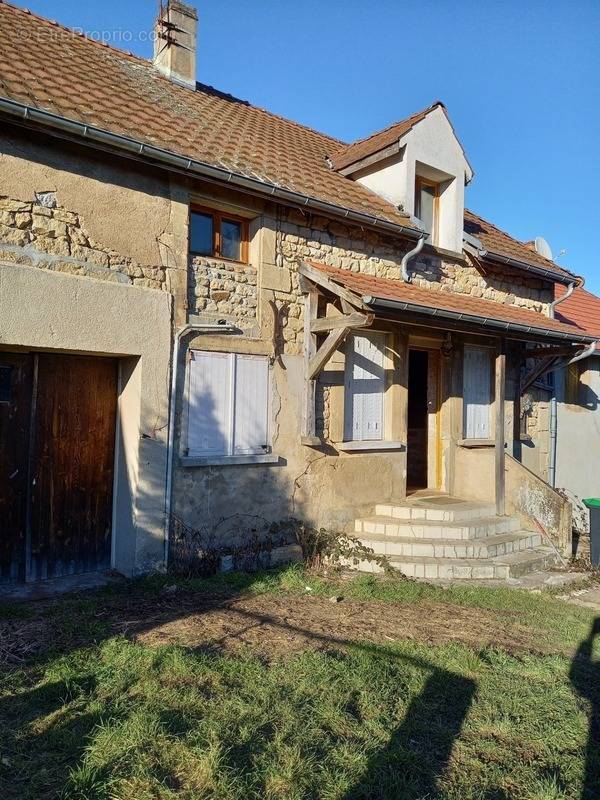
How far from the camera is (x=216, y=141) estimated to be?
7.52 meters

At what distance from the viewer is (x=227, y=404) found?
693 cm

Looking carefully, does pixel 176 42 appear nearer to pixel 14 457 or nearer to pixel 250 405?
pixel 250 405

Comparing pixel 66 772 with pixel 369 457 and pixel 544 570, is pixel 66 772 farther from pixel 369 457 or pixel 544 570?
pixel 544 570

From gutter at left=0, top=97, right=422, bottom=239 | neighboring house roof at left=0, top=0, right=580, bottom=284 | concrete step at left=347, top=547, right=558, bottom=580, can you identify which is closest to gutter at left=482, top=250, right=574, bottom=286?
neighboring house roof at left=0, top=0, right=580, bottom=284

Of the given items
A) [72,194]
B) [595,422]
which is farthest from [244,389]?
[595,422]

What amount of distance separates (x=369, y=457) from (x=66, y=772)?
5866 mm

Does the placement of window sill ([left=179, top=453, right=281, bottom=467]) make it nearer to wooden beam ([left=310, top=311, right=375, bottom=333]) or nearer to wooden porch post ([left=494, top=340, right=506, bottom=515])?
wooden beam ([left=310, top=311, right=375, bottom=333])

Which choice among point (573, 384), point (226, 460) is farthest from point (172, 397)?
point (573, 384)

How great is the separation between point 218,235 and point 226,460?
275 cm

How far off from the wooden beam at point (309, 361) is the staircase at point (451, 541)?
158 cm

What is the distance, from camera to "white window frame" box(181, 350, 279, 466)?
6629 millimetres

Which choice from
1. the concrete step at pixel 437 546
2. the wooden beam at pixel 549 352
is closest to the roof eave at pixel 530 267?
the wooden beam at pixel 549 352

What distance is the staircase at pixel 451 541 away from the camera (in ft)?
23.4

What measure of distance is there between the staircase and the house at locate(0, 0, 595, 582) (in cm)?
4
